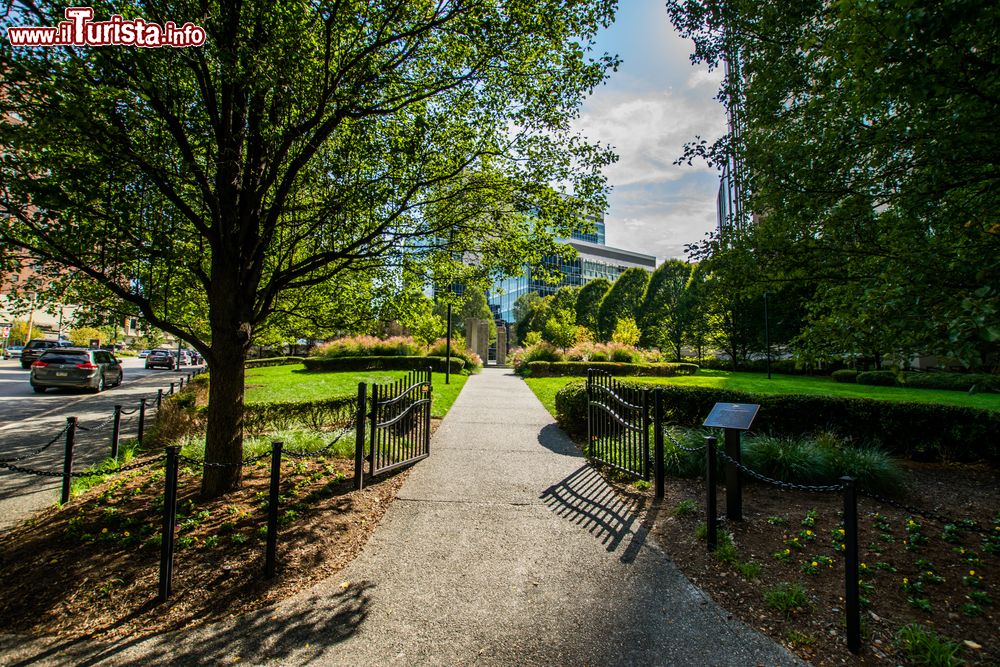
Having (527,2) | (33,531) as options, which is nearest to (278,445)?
(33,531)

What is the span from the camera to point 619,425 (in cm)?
688

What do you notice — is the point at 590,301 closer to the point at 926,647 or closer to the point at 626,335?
the point at 626,335

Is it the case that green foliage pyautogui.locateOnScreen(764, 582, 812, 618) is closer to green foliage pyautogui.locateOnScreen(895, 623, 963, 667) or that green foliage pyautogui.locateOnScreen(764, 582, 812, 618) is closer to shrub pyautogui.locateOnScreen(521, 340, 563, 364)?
green foliage pyautogui.locateOnScreen(895, 623, 963, 667)

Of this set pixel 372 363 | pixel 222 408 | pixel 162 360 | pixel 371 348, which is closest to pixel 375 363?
pixel 372 363

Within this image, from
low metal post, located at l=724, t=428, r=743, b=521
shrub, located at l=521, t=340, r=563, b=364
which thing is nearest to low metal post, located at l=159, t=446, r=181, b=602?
low metal post, located at l=724, t=428, r=743, b=521

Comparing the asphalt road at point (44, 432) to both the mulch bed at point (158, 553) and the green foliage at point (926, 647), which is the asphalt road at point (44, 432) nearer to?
the mulch bed at point (158, 553)

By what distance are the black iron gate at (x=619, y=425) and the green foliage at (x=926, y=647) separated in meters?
2.99

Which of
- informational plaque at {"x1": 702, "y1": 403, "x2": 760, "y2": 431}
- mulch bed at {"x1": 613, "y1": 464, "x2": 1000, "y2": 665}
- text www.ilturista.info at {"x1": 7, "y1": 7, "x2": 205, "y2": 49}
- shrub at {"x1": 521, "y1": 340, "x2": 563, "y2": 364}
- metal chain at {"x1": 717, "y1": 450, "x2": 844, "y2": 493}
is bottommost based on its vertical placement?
mulch bed at {"x1": 613, "y1": 464, "x2": 1000, "y2": 665}

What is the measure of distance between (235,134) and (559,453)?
21.5 feet

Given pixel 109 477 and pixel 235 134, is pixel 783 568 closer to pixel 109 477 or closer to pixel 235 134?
pixel 235 134

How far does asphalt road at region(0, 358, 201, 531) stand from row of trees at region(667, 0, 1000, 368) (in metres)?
8.60

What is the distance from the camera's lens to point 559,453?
25.5 ft

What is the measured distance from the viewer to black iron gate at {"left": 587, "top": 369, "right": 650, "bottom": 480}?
6.04 metres

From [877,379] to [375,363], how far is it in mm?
24587
